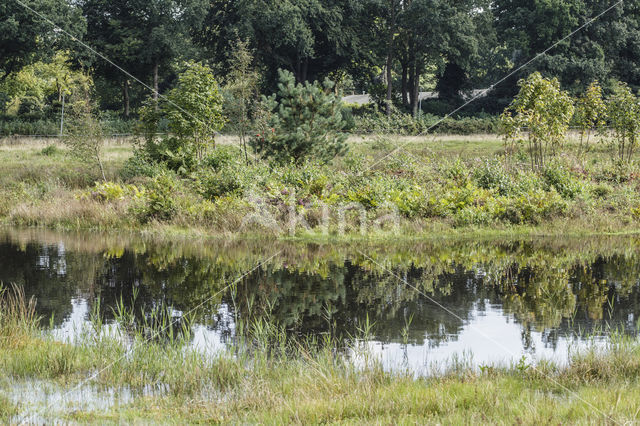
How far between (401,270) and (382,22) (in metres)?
45.4

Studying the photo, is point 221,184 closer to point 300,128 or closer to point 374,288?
point 300,128

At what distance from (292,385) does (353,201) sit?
11.8 meters

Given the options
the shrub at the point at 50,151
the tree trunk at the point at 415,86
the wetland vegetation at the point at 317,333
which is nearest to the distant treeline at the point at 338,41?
the tree trunk at the point at 415,86

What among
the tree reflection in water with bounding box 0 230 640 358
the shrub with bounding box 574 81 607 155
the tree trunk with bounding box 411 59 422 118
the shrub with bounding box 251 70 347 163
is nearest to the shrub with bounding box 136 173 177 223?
the tree reflection in water with bounding box 0 230 640 358

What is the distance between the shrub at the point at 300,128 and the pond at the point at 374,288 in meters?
6.10

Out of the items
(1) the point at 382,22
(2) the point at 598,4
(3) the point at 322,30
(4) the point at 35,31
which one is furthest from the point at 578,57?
(4) the point at 35,31

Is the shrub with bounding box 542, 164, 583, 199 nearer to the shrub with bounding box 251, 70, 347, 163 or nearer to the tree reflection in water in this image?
the tree reflection in water

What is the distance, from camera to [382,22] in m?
54.5

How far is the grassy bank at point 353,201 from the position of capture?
54.9 feet

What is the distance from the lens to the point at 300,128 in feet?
68.6

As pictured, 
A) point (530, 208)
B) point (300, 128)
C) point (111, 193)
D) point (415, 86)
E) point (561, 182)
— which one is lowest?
point (530, 208)

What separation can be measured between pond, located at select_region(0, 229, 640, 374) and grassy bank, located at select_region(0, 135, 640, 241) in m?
1.17

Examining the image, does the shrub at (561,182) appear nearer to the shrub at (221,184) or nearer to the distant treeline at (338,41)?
the shrub at (221,184)

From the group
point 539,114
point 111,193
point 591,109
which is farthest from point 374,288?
point 591,109
